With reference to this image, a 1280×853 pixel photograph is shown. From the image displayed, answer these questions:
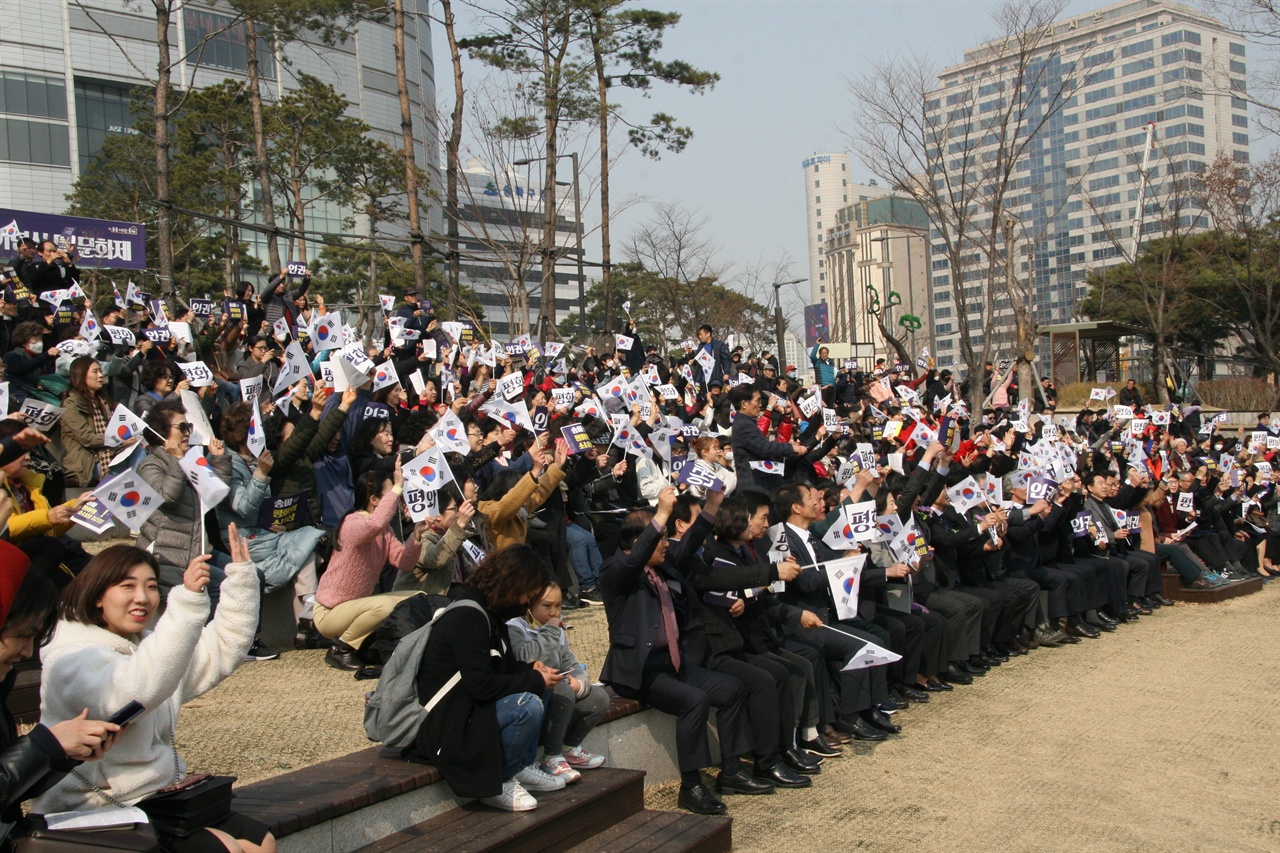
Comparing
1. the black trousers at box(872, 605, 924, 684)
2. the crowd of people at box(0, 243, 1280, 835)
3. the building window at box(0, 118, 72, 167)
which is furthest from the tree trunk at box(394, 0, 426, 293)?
the building window at box(0, 118, 72, 167)

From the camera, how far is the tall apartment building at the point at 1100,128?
62.2ft

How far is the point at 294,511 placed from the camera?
23.9ft

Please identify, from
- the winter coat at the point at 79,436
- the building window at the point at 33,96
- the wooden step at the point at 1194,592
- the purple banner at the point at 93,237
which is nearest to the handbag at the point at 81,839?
the winter coat at the point at 79,436

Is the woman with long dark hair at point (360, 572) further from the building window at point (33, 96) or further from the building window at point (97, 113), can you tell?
the building window at point (33, 96)

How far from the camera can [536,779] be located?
489 cm

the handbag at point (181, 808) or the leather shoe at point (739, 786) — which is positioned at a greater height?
the handbag at point (181, 808)

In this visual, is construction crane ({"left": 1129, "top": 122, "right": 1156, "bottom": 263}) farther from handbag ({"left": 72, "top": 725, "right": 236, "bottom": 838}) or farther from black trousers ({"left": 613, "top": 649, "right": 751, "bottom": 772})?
handbag ({"left": 72, "top": 725, "right": 236, "bottom": 838})

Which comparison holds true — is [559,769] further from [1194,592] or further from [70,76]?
[70,76]

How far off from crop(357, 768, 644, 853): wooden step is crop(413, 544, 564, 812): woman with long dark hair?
0.11 metres

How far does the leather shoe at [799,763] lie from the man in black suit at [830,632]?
2.14 ft

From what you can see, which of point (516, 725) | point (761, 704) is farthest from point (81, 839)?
point (761, 704)

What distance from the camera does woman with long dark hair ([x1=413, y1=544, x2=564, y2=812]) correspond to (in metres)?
4.50

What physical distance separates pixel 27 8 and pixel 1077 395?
4548 centimetres

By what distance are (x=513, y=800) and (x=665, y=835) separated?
0.75 m
